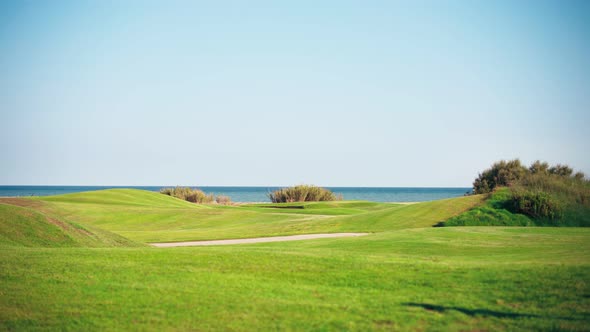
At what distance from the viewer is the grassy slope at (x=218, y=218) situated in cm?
2897

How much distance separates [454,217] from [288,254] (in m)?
18.5

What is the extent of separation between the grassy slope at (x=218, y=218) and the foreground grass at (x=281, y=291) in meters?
15.2

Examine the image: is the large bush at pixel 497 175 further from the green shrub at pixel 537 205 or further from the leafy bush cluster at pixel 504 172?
the green shrub at pixel 537 205

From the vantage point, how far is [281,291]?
9.34 metres

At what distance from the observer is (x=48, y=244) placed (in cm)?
1572

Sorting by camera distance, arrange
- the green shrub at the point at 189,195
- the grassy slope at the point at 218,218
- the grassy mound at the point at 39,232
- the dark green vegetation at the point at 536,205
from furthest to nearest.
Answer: the green shrub at the point at 189,195
the grassy slope at the point at 218,218
the dark green vegetation at the point at 536,205
the grassy mound at the point at 39,232

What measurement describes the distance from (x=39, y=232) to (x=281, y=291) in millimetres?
10490

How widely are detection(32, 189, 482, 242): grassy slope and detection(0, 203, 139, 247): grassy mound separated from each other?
8264 mm

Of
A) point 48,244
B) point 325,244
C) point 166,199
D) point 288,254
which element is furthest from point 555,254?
point 166,199

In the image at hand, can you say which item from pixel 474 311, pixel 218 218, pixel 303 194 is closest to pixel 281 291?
pixel 474 311

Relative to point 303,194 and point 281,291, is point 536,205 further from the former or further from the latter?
point 303,194

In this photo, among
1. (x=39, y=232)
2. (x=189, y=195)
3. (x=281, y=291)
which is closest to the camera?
(x=281, y=291)

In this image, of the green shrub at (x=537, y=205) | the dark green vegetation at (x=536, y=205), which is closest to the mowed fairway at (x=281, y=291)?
the dark green vegetation at (x=536, y=205)

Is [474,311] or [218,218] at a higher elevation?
[474,311]
